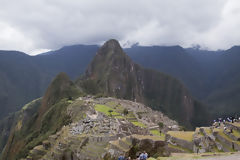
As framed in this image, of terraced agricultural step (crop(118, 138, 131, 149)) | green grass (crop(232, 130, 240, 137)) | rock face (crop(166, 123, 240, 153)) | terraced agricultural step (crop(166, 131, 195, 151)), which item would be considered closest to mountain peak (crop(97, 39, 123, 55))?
terraced agricultural step (crop(118, 138, 131, 149))

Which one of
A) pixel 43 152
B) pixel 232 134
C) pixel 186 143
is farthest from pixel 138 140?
pixel 43 152

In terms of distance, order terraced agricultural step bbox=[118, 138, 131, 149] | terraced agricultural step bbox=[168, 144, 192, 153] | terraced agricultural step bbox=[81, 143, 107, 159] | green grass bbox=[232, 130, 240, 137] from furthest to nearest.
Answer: terraced agricultural step bbox=[81, 143, 107, 159] < terraced agricultural step bbox=[118, 138, 131, 149] < green grass bbox=[232, 130, 240, 137] < terraced agricultural step bbox=[168, 144, 192, 153]

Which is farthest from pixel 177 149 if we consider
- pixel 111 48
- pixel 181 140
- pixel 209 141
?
pixel 111 48

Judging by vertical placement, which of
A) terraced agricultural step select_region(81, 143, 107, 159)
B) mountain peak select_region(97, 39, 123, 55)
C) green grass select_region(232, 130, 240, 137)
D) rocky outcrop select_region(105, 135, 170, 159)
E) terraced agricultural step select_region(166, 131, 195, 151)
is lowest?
terraced agricultural step select_region(81, 143, 107, 159)

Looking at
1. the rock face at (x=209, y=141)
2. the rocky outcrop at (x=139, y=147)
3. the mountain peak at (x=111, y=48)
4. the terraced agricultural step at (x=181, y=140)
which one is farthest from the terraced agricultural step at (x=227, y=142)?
the mountain peak at (x=111, y=48)

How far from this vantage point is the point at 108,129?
1406 inches

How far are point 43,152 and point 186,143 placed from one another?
28375mm

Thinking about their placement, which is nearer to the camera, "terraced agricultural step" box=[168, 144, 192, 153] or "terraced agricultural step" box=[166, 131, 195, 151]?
"terraced agricultural step" box=[168, 144, 192, 153]

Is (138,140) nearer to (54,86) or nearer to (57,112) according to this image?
(57,112)

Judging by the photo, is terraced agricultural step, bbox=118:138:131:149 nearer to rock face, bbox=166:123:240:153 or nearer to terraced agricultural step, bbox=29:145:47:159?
→ rock face, bbox=166:123:240:153

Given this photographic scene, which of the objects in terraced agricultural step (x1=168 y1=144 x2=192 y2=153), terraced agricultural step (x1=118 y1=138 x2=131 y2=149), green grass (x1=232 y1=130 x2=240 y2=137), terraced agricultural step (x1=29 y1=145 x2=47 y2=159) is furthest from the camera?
terraced agricultural step (x1=29 y1=145 x2=47 y2=159)

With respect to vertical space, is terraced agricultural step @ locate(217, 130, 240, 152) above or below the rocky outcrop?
above

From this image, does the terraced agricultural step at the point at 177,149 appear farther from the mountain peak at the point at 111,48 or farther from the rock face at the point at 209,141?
the mountain peak at the point at 111,48

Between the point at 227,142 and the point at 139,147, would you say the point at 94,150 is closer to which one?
the point at 139,147
